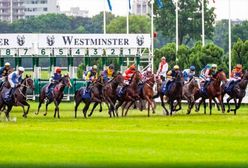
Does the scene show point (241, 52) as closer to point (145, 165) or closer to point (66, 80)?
point (66, 80)

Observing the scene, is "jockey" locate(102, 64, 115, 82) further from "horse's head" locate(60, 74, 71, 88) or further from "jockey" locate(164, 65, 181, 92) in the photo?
"jockey" locate(164, 65, 181, 92)

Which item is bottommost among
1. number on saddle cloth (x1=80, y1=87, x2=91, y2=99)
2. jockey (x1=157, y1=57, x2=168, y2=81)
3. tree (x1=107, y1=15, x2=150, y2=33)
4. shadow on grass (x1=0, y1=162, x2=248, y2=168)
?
shadow on grass (x1=0, y1=162, x2=248, y2=168)

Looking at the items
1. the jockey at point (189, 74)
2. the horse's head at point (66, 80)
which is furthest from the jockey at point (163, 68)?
the horse's head at point (66, 80)

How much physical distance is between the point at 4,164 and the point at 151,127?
14.6 metres

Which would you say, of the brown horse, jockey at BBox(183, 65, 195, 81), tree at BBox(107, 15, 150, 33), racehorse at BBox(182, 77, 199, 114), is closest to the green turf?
the brown horse

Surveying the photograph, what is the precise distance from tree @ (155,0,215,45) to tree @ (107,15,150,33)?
30122 millimetres

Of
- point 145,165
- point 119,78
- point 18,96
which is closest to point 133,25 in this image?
point 119,78

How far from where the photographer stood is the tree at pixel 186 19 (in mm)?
116625

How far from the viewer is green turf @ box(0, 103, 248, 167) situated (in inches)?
1087

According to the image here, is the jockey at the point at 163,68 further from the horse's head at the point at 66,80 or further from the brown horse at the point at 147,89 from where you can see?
the horse's head at the point at 66,80

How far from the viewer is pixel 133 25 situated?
157m

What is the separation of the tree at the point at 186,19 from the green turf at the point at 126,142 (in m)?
68.5

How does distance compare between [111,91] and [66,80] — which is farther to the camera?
[111,91]

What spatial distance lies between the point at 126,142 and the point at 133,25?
123 metres
